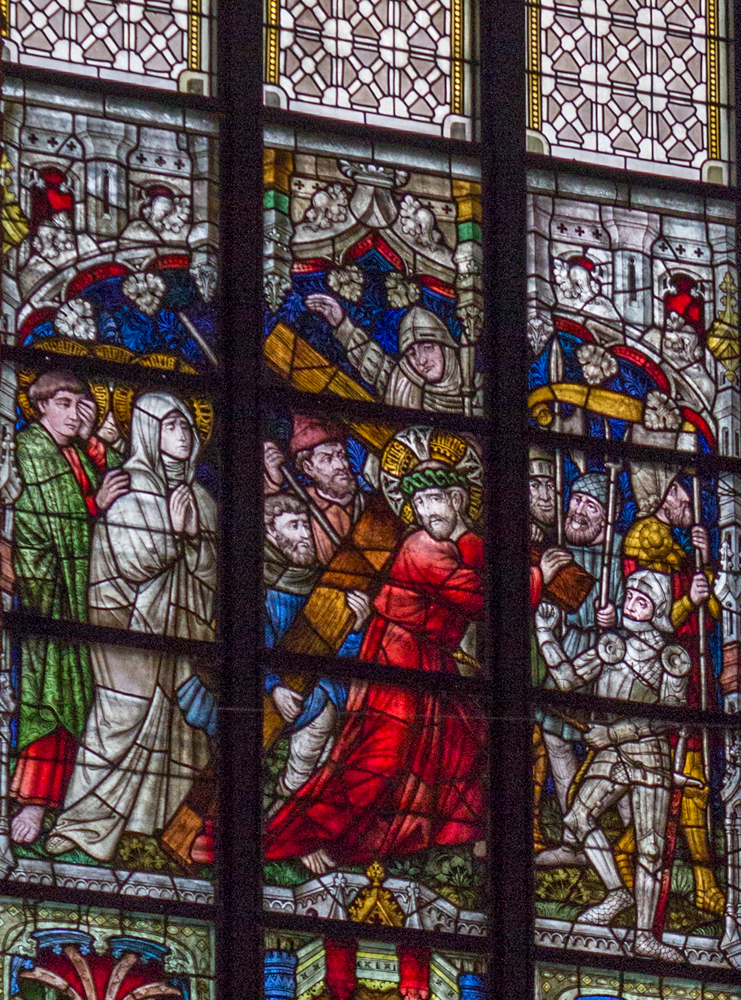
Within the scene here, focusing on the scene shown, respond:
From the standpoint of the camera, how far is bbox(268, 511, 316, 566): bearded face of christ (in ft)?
42.8

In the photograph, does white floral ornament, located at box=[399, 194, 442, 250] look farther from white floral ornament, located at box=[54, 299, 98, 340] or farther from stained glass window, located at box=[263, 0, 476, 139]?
white floral ornament, located at box=[54, 299, 98, 340]

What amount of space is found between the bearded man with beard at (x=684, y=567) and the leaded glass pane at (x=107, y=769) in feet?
6.01

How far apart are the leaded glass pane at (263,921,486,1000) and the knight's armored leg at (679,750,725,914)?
914mm

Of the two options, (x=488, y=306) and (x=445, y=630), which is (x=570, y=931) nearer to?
(x=445, y=630)

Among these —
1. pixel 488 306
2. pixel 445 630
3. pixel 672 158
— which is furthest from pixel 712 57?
pixel 445 630

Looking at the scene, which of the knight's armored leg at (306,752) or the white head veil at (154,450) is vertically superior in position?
the white head veil at (154,450)

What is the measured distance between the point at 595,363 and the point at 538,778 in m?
1.71

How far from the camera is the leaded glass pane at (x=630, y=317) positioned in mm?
13680

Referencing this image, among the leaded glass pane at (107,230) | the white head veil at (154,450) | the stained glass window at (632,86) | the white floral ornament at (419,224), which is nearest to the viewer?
the white head veil at (154,450)

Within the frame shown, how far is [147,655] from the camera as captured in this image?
1276cm

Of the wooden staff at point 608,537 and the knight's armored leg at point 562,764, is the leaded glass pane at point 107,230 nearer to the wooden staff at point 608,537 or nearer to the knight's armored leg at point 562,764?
the wooden staff at point 608,537

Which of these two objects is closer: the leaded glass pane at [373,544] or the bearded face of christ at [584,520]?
the leaded glass pane at [373,544]

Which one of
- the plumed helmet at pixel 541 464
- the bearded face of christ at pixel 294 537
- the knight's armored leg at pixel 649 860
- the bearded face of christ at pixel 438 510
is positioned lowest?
the knight's armored leg at pixel 649 860

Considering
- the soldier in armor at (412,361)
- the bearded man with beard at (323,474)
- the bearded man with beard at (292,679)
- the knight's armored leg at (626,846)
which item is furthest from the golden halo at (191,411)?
the knight's armored leg at (626,846)
